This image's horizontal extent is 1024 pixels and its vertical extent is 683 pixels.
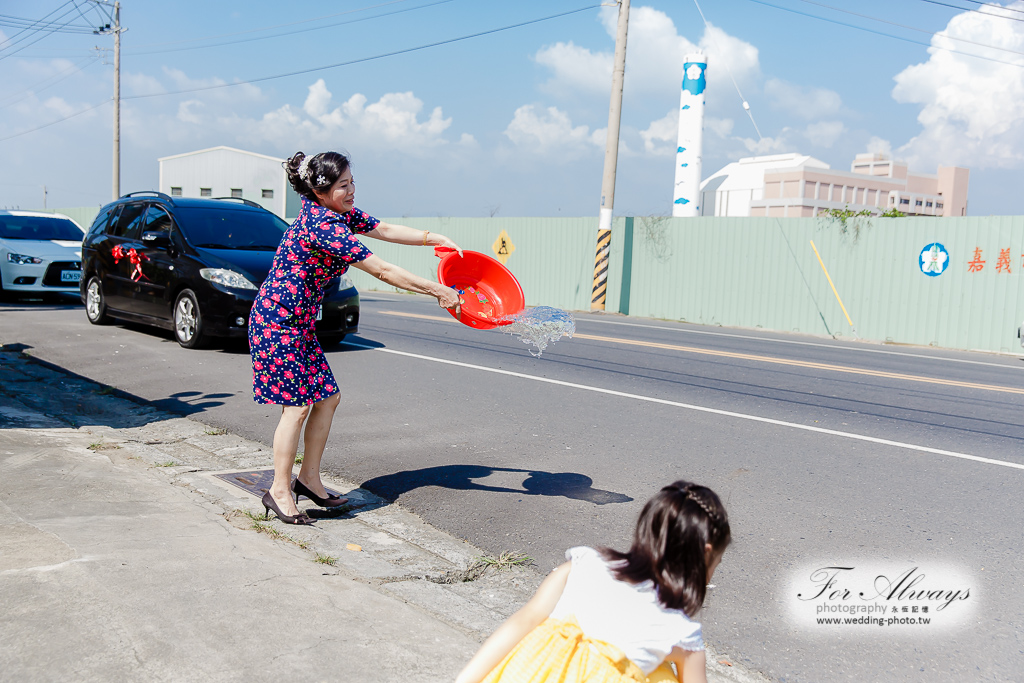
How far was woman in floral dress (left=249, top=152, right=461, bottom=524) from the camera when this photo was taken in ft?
13.7

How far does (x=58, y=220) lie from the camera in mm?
16656

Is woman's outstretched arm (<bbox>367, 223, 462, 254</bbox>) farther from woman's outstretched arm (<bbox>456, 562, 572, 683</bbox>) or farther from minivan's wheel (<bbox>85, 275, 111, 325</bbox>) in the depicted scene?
minivan's wheel (<bbox>85, 275, 111, 325</bbox>)

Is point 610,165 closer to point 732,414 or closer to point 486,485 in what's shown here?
point 732,414

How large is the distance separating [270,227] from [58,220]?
7.76m

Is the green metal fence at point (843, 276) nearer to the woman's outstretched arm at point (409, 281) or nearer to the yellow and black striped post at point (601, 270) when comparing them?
the yellow and black striped post at point (601, 270)

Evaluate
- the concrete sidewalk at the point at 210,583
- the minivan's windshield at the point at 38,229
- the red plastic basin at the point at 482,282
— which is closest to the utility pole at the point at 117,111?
the minivan's windshield at the point at 38,229

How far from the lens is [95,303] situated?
1223 cm

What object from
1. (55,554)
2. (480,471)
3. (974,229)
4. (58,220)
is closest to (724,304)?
(974,229)

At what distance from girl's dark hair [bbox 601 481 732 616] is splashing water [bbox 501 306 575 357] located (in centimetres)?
269

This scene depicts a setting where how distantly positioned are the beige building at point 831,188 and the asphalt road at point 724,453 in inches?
840

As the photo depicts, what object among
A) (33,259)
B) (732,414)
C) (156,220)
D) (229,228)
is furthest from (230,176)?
(732,414)

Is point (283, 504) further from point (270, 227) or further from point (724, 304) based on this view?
point (724, 304)

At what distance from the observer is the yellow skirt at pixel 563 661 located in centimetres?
211

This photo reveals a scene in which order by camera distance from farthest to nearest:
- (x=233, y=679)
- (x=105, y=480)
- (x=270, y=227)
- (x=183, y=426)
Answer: (x=270, y=227) < (x=183, y=426) < (x=105, y=480) < (x=233, y=679)
